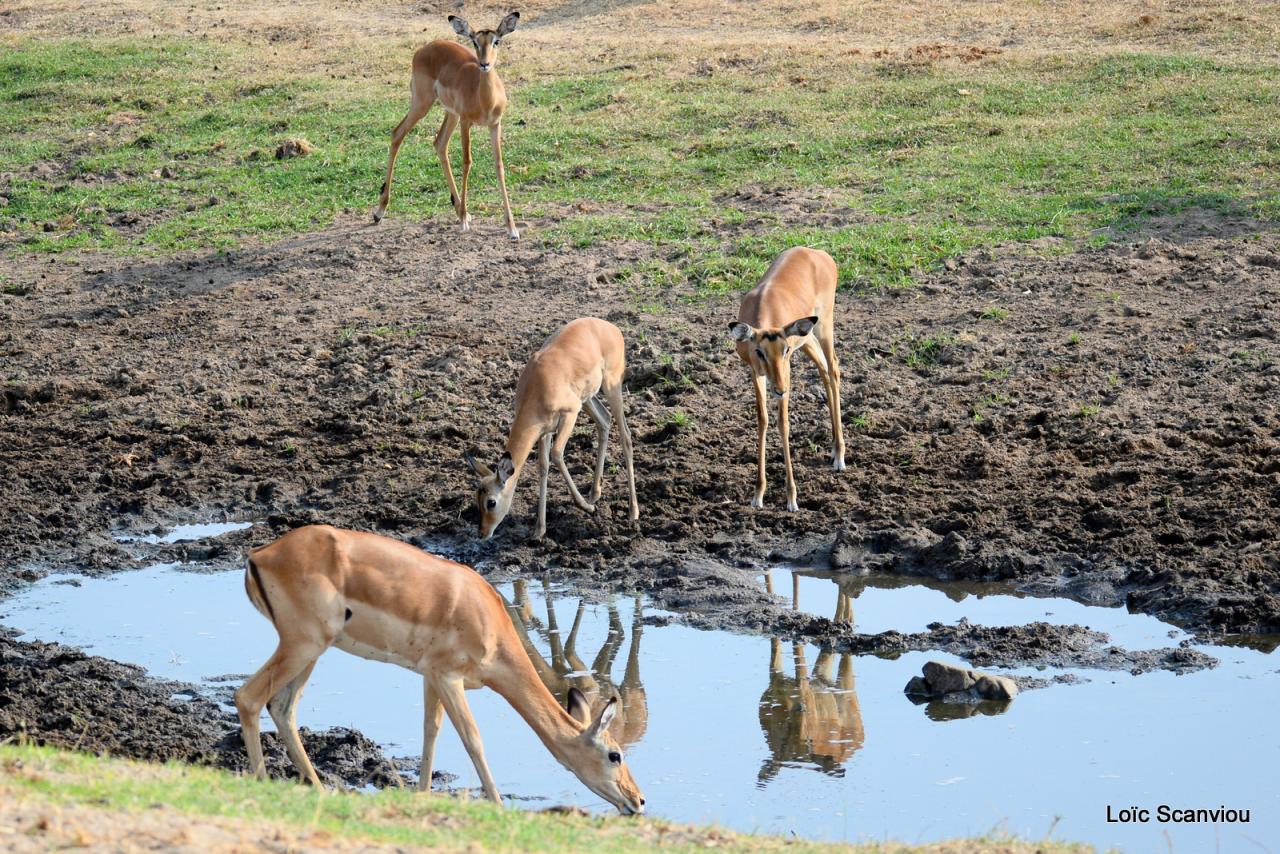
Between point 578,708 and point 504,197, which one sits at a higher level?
point 504,197

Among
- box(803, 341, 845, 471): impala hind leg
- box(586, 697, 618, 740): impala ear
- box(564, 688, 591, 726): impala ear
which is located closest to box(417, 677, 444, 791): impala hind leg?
box(564, 688, 591, 726): impala ear

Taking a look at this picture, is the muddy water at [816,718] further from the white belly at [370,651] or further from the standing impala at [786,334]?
the standing impala at [786,334]

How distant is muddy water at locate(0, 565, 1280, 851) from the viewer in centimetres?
673

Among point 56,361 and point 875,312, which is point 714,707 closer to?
point 875,312

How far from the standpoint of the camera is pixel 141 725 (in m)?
7.39

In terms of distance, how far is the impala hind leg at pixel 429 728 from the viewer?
22.2ft

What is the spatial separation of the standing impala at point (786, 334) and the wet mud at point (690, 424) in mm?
356

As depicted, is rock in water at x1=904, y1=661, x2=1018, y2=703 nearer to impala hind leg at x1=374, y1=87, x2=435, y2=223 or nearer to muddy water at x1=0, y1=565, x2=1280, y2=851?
muddy water at x1=0, y1=565, x2=1280, y2=851

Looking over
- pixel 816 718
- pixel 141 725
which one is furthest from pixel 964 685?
pixel 141 725

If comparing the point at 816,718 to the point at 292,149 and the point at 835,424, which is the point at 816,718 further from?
the point at 292,149

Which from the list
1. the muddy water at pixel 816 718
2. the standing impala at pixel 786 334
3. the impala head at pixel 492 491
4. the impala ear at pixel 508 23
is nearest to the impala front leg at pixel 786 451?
the standing impala at pixel 786 334

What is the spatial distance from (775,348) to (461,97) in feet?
23.4

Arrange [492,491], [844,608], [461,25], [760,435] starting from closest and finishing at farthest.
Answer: [844,608]
[492,491]
[760,435]
[461,25]

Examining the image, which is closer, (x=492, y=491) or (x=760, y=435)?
(x=492, y=491)
